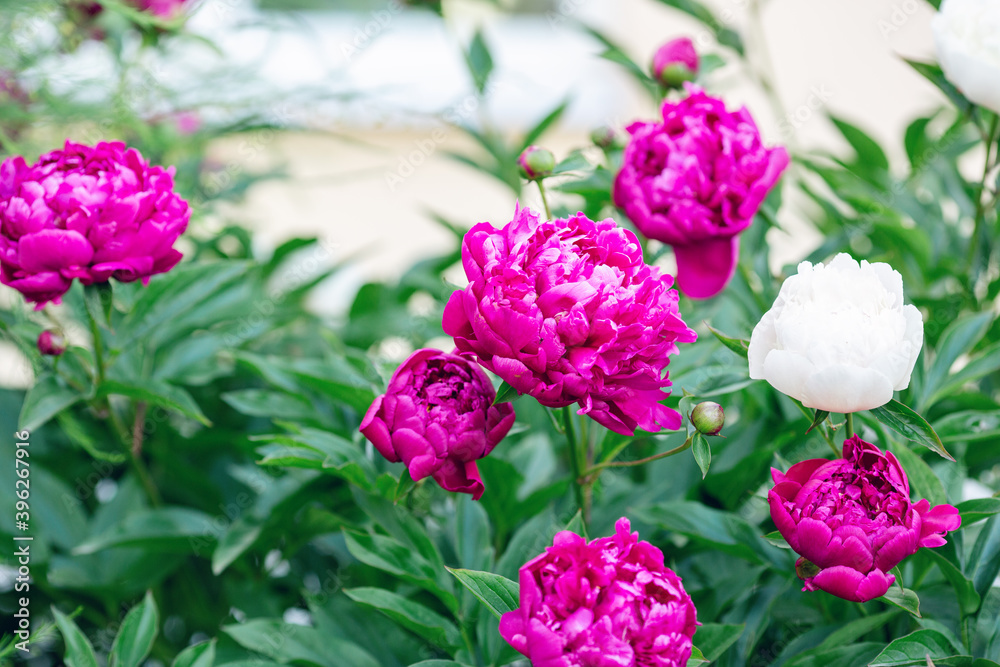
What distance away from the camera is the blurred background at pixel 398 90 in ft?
2.84

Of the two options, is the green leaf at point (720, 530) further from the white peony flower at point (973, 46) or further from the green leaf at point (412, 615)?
the white peony flower at point (973, 46)

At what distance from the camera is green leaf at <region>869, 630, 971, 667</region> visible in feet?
1.35

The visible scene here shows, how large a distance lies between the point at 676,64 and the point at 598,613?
1.42ft

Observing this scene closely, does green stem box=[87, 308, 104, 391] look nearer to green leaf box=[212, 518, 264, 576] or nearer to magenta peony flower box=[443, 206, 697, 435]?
green leaf box=[212, 518, 264, 576]

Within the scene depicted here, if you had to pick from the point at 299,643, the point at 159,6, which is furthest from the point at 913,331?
the point at 159,6

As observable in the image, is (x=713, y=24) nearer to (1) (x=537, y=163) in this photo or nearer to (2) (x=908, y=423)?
(1) (x=537, y=163)

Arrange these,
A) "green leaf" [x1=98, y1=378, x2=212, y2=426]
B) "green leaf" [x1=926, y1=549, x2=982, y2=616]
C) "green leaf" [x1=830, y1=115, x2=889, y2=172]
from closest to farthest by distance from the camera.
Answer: "green leaf" [x1=926, y1=549, x2=982, y2=616] < "green leaf" [x1=98, y1=378, x2=212, y2=426] < "green leaf" [x1=830, y1=115, x2=889, y2=172]

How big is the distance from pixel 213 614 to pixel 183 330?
25cm

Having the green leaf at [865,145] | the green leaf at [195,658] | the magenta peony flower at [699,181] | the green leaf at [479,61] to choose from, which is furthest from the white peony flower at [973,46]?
the green leaf at [195,658]

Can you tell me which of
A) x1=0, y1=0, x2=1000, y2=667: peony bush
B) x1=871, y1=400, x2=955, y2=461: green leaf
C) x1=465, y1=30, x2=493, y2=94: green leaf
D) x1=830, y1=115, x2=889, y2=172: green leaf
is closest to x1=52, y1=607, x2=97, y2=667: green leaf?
x1=0, y1=0, x2=1000, y2=667: peony bush

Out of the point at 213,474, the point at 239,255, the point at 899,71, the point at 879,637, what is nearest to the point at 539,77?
the point at 899,71

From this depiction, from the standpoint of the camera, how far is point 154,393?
22.0 inches

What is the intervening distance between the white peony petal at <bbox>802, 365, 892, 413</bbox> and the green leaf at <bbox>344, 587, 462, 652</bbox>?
0.80 ft

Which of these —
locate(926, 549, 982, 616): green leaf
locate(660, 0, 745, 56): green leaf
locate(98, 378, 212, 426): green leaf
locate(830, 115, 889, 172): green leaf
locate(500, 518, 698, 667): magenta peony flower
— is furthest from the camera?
locate(830, 115, 889, 172): green leaf
